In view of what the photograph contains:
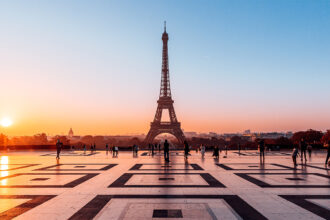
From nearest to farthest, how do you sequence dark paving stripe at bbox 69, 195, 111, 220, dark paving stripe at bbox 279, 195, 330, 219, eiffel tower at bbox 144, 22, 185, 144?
1. dark paving stripe at bbox 69, 195, 111, 220
2. dark paving stripe at bbox 279, 195, 330, 219
3. eiffel tower at bbox 144, 22, 185, 144

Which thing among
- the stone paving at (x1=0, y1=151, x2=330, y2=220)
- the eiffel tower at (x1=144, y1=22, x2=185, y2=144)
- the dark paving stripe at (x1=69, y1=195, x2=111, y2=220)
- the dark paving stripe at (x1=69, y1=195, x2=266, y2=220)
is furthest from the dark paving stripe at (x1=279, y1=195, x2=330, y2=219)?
the eiffel tower at (x1=144, y1=22, x2=185, y2=144)

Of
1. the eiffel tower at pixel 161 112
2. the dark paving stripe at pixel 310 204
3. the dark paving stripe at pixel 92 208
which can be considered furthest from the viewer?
the eiffel tower at pixel 161 112

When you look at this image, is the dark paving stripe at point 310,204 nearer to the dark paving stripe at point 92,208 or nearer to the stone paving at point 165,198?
the stone paving at point 165,198

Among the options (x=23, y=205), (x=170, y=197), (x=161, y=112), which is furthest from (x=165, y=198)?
(x=161, y=112)

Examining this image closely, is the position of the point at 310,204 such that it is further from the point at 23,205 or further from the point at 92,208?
the point at 23,205

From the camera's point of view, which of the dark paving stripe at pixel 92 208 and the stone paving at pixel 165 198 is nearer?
the dark paving stripe at pixel 92 208

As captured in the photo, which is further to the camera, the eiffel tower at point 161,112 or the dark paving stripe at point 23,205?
the eiffel tower at point 161,112

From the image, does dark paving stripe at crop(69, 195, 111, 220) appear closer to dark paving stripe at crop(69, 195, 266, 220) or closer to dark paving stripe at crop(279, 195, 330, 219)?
dark paving stripe at crop(69, 195, 266, 220)

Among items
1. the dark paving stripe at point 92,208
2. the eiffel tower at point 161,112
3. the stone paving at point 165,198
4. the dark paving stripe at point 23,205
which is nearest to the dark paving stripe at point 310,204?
the stone paving at point 165,198

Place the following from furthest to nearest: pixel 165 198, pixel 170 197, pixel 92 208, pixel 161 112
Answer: pixel 161 112 < pixel 170 197 < pixel 165 198 < pixel 92 208

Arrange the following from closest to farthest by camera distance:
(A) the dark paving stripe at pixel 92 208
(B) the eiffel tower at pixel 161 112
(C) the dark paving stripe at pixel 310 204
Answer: (A) the dark paving stripe at pixel 92 208 → (C) the dark paving stripe at pixel 310 204 → (B) the eiffel tower at pixel 161 112

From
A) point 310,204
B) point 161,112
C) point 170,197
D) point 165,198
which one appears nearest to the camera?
point 310,204

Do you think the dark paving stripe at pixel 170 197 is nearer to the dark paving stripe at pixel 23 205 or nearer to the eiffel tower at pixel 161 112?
the dark paving stripe at pixel 23 205

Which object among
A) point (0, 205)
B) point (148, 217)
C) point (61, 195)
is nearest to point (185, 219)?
point (148, 217)
